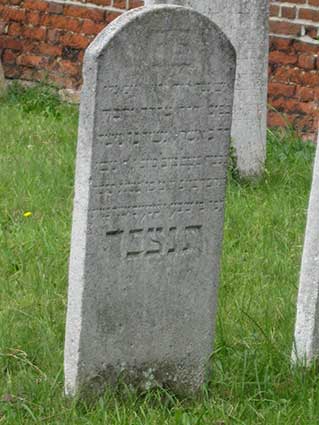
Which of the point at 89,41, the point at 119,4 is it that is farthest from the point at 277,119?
the point at 89,41

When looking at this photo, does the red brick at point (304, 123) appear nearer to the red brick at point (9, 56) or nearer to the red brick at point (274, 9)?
the red brick at point (274, 9)

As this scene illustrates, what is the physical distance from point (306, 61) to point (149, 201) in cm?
453

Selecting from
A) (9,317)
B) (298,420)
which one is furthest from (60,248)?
(298,420)

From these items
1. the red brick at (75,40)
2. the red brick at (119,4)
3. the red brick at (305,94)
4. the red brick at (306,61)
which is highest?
the red brick at (119,4)

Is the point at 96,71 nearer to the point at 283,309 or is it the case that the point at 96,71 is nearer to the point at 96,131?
the point at 96,131

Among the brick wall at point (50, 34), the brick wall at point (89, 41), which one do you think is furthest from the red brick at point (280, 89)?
the brick wall at point (50, 34)

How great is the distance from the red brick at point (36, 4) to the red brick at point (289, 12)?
2.16 metres

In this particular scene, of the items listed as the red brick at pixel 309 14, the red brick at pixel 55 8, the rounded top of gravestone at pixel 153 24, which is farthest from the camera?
the red brick at pixel 55 8

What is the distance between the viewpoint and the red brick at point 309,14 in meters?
9.48

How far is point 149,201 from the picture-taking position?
17.3 feet

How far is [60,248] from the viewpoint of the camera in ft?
23.4

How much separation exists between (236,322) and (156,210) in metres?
0.99

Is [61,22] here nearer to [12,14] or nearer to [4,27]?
[12,14]

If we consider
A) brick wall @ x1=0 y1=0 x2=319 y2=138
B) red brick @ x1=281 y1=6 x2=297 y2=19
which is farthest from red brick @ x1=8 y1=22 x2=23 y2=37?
red brick @ x1=281 y1=6 x2=297 y2=19
